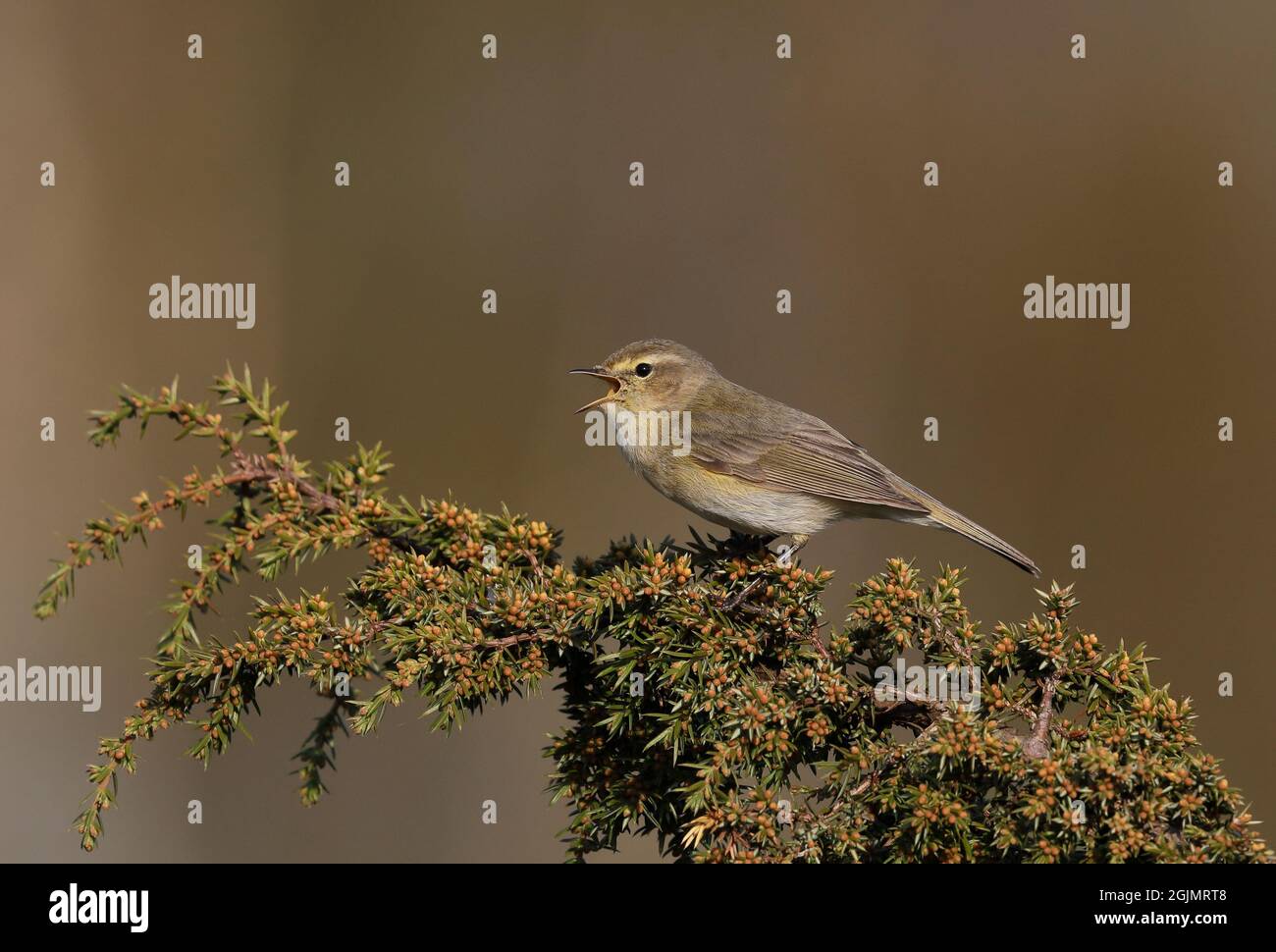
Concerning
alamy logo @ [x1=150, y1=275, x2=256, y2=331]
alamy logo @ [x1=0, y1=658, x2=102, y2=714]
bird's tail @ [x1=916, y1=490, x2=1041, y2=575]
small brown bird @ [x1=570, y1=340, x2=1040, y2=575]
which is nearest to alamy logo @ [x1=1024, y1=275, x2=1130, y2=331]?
small brown bird @ [x1=570, y1=340, x2=1040, y2=575]

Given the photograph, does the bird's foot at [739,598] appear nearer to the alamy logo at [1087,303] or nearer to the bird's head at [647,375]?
the bird's head at [647,375]

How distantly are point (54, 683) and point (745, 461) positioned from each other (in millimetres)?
3880

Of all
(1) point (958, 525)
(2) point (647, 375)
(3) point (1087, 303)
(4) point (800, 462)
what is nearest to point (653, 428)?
(2) point (647, 375)

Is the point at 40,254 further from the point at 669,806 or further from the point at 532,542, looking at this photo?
the point at 669,806

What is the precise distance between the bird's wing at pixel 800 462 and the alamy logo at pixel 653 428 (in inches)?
2.1

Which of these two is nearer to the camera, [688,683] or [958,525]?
[688,683]

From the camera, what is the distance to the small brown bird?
3.95 metres

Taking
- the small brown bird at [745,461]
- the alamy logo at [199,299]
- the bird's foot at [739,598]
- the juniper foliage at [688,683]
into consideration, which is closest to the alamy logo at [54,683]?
the alamy logo at [199,299]

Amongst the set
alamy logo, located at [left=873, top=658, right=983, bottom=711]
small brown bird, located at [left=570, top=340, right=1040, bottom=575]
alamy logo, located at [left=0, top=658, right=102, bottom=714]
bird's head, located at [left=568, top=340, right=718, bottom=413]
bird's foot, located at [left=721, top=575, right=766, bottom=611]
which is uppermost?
bird's head, located at [left=568, top=340, right=718, bottom=413]

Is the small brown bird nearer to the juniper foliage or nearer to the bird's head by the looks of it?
the bird's head

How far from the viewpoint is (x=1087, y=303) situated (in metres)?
5.88

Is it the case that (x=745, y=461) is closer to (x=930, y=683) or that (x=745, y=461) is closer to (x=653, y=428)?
(x=653, y=428)

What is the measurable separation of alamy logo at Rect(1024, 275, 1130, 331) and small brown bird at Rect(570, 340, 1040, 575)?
2.17 m
